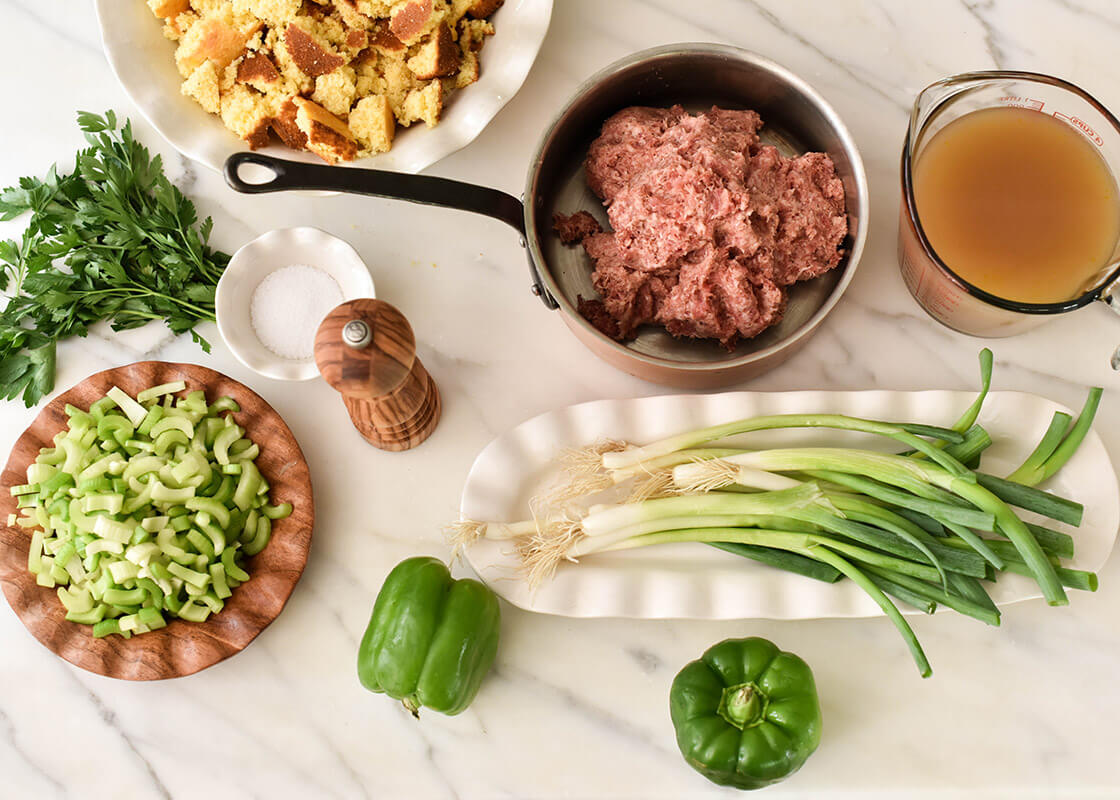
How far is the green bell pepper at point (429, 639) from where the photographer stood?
1416 millimetres

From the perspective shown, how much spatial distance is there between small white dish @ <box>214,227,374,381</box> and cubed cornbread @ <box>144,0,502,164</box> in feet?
0.51

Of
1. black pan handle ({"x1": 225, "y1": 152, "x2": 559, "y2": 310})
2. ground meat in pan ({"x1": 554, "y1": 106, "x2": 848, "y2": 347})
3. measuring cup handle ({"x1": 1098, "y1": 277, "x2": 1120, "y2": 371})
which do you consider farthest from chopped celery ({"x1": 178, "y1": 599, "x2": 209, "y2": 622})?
measuring cup handle ({"x1": 1098, "y1": 277, "x2": 1120, "y2": 371})

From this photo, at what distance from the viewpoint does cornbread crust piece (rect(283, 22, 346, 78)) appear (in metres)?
1.44

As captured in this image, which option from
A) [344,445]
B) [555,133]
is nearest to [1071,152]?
[555,133]

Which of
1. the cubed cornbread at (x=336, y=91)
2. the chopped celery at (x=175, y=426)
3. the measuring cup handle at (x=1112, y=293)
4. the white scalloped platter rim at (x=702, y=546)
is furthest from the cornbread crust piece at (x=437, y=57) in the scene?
the measuring cup handle at (x=1112, y=293)

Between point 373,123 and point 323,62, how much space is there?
12 centimetres

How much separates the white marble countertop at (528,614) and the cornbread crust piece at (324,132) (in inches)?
7.5

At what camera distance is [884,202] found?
1.62 meters

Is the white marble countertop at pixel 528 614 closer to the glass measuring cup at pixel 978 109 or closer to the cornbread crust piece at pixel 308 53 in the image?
the glass measuring cup at pixel 978 109

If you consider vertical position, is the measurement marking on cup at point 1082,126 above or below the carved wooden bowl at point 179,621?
above

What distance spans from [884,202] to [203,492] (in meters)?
1.28

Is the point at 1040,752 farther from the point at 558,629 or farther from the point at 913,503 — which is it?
the point at 558,629

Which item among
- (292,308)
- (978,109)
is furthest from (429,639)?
(978,109)

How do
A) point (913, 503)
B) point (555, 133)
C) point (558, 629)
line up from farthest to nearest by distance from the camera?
1. point (558, 629)
2. point (555, 133)
3. point (913, 503)
